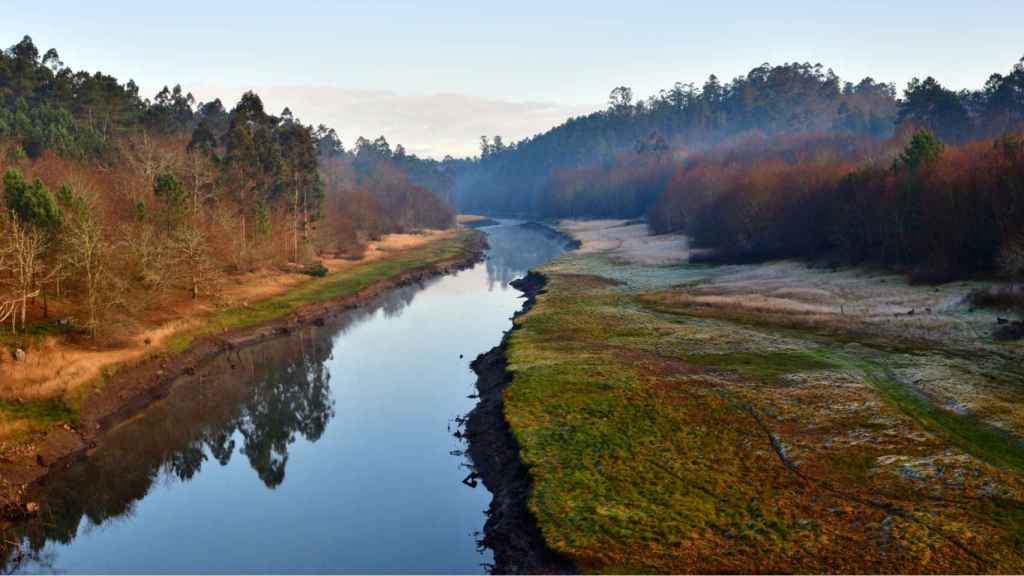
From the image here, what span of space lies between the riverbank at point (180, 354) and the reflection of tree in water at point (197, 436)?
1059mm

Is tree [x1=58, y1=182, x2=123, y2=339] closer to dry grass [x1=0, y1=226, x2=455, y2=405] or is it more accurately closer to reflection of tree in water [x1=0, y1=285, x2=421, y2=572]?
dry grass [x1=0, y1=226, x2=455, y2=405]

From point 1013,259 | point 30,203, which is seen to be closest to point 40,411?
point 30,203

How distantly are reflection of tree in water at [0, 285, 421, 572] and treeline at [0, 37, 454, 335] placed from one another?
941 centimetres

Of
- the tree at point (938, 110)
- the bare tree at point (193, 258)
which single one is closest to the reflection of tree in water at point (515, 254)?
the bare tree at point (193, 258)

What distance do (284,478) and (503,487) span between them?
11.4 metres

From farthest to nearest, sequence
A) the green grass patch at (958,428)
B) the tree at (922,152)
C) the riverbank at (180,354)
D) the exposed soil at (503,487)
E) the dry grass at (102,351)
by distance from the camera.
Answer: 1. the tree at (922,152)
2. the dry grass at (102,351)
3. the riverbank at (180,354)
4. the green grass patch at (958,428)
5. the exposed soil at (503,487)

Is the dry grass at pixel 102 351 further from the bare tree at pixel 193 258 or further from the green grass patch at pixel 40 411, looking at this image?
the bare tree at pixel 193 258

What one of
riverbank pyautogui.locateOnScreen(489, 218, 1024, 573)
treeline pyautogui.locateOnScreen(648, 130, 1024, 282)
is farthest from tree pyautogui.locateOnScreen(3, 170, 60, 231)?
treeline pyautogui.locateOnScreen(648, 130, 1024, 282)

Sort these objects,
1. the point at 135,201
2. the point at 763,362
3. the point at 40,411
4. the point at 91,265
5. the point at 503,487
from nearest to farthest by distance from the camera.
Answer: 1. the point at 503,487
2. the point at 40,411
3. the point at 763,362
4. the point at 91,265
5. the point at 135,201

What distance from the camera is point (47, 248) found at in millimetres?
50938

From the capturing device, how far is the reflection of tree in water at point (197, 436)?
1199 inches

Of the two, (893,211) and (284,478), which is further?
(893,211)

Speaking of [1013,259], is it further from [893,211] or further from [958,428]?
[958,428]

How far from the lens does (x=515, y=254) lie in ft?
476
